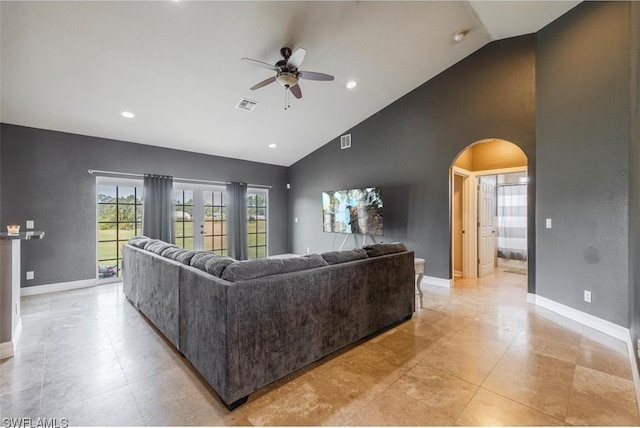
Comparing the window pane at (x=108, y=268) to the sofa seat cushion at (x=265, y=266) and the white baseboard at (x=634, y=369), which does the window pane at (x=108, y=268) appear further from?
the white baseboard at (x=634, y=369)

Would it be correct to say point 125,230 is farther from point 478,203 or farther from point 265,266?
point 478,203

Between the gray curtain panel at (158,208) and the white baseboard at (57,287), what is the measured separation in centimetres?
113

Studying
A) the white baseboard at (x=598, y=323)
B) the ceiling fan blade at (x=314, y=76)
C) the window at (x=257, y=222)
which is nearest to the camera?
the white baseboard at (x=598, y=323)

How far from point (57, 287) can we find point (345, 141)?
571 centimetres

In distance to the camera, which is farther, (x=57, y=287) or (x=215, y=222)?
(x=215, y=222)


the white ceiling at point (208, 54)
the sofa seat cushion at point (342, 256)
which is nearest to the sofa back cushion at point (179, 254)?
the sofa seat cushion at point (342, 256)

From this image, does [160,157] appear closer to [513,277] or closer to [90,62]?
[90,62]

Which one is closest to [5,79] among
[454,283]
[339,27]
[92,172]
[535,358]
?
[92,172]

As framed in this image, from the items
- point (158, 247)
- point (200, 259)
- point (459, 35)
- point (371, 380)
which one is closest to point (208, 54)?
point (158, 247)

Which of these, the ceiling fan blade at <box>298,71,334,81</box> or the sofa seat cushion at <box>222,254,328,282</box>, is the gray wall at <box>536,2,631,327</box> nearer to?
the ceiling fan blade at <box>298,71,334,81</box>

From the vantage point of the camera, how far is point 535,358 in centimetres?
237

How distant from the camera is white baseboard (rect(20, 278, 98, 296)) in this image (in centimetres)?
419

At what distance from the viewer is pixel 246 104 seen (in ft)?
14.4

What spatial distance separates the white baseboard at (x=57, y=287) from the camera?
419 cm
